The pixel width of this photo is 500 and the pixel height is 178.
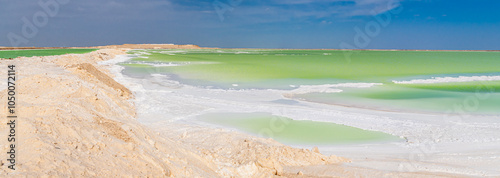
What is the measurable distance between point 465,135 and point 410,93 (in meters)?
8.24

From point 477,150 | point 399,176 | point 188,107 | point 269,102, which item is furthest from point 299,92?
point 399,176

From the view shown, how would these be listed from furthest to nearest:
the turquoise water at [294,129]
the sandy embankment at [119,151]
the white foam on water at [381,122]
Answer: the turquoise water at [294,129], the white foam on water at [381,122], the sandy embankment at [119,151]

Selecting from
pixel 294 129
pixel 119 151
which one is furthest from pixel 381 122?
pixel 119 151

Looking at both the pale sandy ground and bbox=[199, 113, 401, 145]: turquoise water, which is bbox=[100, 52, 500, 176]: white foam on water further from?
the pale sandy ground

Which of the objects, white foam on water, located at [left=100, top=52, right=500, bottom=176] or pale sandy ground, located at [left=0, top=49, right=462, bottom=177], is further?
white foam on water, located at [left=100, top=52, right=500, bottom=176]

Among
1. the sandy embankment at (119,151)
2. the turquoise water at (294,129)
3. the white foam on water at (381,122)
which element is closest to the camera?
the sandy embankment at (119,151)

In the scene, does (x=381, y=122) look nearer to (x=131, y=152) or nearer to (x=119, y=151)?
(x=131, y=152)

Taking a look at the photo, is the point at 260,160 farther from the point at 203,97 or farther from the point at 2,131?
the point at 203,97

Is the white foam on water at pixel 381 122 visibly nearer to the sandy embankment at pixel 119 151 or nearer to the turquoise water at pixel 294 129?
the turquoise water at pixel 294 129

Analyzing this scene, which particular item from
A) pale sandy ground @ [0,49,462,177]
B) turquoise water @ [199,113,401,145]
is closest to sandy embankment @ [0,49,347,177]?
pale sandy ground @ [0,49,462,177]

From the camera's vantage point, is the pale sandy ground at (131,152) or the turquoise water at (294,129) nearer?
the pale sandy ground at (131,152)

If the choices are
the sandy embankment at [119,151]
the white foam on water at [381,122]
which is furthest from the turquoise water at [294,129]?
the sandy embankment at [119,151]

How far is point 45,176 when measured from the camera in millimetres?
3623

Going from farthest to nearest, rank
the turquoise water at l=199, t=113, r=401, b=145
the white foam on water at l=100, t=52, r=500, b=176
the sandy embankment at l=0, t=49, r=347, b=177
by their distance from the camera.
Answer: the turquoise water at l=199, t=113, r=401, b=145, the white foam on water at l=100, t=52, r=500, b=176, the sandy embankment at l=0, t=49, r=347, b=177
